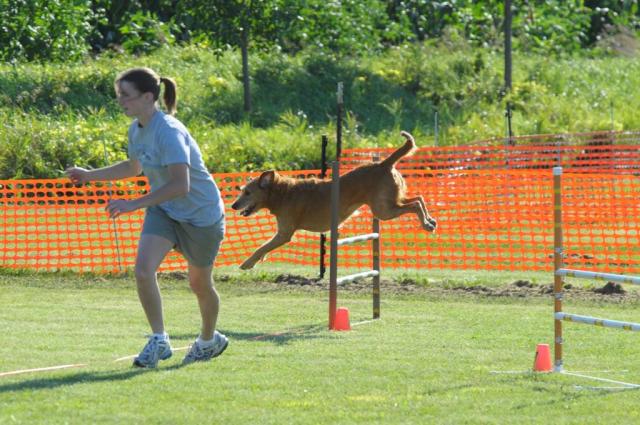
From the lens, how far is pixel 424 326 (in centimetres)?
985

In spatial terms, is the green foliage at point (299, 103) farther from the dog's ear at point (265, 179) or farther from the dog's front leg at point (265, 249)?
the dog's front leg at point (265, 249)

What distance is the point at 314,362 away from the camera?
7.54 metres

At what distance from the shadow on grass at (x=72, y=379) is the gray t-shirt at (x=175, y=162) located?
920 millimetres

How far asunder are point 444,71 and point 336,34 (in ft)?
10.1

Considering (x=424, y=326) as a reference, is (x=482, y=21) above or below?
above

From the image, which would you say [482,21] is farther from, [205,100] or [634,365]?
[634,365]

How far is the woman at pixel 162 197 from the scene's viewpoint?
6.57 m

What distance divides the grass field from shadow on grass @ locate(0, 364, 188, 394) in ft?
0.03

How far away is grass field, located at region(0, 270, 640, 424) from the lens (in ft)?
19.7

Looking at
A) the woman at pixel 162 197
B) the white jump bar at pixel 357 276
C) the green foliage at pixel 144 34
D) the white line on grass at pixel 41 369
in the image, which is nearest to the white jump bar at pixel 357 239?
the white jump bar at pixel 357 276

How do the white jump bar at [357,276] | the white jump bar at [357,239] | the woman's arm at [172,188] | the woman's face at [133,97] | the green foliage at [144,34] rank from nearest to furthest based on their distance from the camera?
the woman's arm at [172,188] < the woman's face at [133,97] < the white jump bar at [357,239] < the white jump bar at [357,276] < the green foliage at [144,34]

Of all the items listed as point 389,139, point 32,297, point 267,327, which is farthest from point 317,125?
point 267,327

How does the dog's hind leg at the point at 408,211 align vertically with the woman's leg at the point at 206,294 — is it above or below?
above

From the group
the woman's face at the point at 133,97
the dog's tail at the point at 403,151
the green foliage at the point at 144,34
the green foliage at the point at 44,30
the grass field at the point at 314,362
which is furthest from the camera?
the green foliage at the point at 144,34
